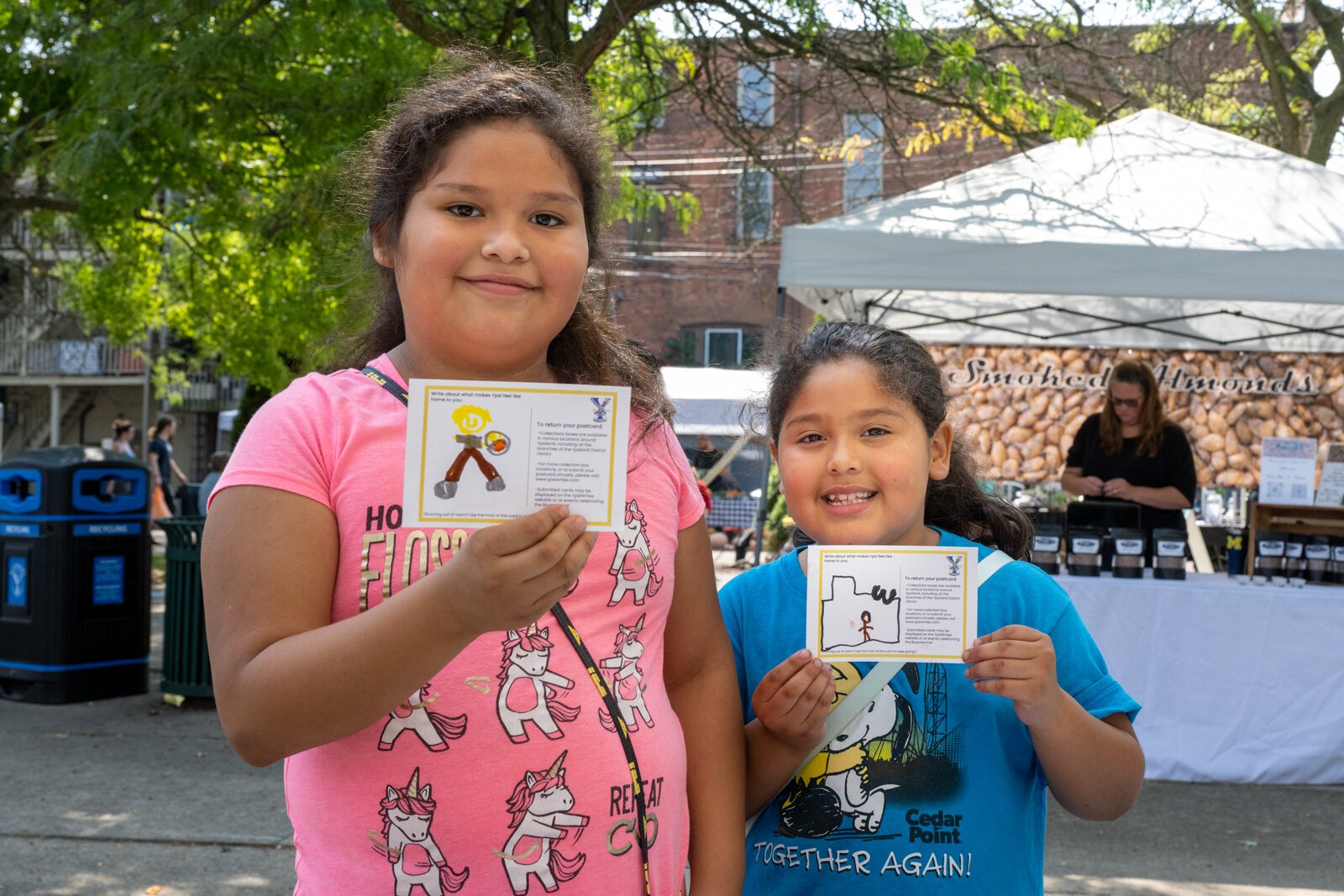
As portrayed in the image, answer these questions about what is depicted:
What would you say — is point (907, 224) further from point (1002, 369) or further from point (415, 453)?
point (415, 453)

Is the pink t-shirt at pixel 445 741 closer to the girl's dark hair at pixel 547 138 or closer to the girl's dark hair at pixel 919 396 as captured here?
the girl's dark hair at pixel 547 138

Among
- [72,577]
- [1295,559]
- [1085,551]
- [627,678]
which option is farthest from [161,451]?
[627,678]

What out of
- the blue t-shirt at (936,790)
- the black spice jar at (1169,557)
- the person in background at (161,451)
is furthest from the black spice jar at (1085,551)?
the person in background at (161,451)

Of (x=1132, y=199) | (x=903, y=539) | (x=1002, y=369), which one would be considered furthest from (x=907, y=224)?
(x=903, y=539)

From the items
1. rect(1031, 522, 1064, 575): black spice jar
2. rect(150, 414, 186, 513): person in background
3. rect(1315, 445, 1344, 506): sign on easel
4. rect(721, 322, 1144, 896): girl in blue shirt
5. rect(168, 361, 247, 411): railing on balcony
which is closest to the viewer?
rect(721, 322, 1144, 896): girl in blue shirt

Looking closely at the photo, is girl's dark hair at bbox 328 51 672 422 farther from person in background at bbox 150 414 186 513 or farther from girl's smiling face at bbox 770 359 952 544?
person in background at bbox 150 414 186 513

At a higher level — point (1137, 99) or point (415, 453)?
point (1137, 99)

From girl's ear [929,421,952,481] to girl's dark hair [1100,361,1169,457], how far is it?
500 cm

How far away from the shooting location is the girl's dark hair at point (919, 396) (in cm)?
205

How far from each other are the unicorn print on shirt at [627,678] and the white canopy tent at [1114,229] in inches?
189

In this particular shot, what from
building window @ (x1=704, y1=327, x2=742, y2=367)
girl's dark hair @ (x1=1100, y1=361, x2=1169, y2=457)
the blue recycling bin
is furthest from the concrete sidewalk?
building window @ (x1=704, y1=327, x2=742, y2=367)

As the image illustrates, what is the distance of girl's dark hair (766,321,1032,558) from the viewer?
205cm

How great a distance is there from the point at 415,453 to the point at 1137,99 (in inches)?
404

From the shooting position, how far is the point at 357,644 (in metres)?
1.28
